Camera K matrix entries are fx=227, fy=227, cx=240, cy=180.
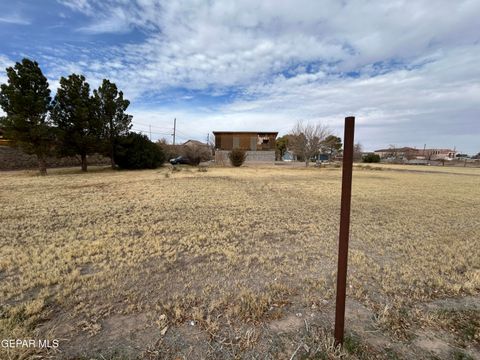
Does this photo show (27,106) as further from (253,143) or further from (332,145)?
(332,145)

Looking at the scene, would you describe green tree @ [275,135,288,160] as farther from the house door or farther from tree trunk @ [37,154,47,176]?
tree trunk @ [37,154,47,176]

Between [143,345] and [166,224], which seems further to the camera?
[166,224]

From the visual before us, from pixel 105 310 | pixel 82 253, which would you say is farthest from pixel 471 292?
pixel 82 253

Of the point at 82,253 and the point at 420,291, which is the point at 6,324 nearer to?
the point at 82,253

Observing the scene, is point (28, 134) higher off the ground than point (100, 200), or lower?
higher

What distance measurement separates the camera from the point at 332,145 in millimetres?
42312

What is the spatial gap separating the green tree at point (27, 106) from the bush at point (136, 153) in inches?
235

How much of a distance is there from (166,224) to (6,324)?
336 cm

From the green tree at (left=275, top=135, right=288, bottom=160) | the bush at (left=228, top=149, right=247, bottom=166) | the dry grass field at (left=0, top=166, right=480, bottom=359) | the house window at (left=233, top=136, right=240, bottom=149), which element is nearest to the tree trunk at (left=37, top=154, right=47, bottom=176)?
the dry grass field at (left=0, top=166, right=480, bottom=359)

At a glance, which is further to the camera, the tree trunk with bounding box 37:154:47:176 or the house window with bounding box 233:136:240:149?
the house window with bounding box 233:136:240:149

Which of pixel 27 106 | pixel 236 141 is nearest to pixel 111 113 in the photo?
pixel 27 106

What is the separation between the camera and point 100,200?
796 cm

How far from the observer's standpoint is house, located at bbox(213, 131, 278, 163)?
3709cm

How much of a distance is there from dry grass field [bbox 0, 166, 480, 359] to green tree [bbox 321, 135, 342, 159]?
2876cm
